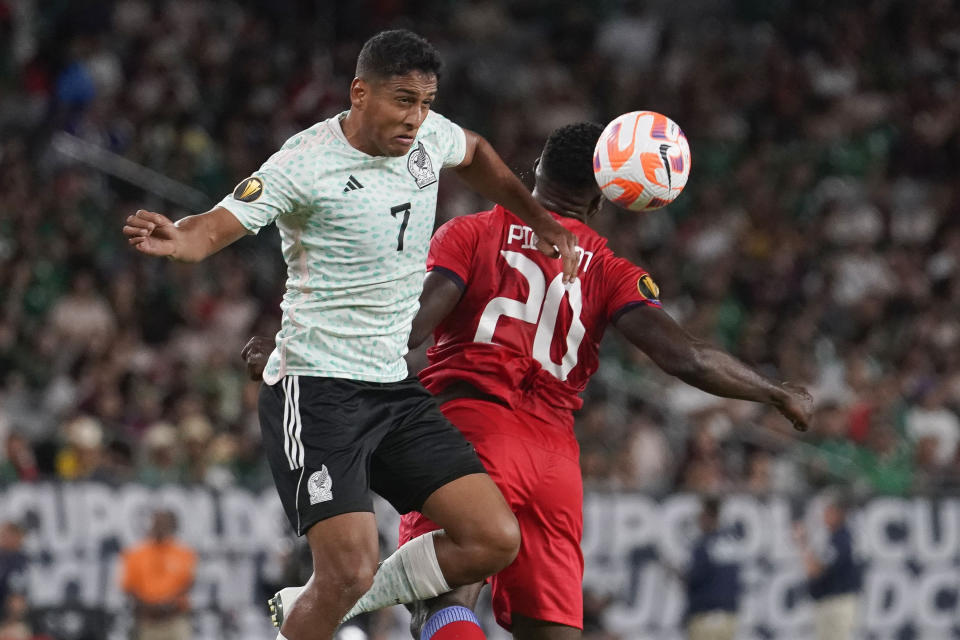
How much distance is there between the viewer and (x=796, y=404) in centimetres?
593

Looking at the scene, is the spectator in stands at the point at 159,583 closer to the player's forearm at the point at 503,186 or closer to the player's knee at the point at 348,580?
the player's forearm at the point at 503,186

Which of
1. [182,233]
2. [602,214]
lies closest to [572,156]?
[182,233]

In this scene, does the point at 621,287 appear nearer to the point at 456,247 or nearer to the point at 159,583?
the point at 456,247

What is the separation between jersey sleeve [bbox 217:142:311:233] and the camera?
16.9 feet

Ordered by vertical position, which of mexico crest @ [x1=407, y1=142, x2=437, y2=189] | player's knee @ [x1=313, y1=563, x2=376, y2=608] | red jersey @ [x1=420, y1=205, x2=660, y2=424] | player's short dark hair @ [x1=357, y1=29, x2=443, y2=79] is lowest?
player's knee @ [x1=313, y1=563, x2=376, y2=608]

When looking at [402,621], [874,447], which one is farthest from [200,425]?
[874,447]

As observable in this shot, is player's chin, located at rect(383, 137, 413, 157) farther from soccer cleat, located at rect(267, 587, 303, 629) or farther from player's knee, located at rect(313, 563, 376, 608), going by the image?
soccer cleat, located at rect(267, 587, 303, 629)

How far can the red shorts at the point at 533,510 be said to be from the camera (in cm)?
608

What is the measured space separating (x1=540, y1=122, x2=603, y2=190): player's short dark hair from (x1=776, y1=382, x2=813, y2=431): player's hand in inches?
49.9

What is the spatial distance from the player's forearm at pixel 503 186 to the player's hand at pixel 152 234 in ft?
5.51

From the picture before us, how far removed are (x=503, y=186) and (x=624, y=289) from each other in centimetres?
67

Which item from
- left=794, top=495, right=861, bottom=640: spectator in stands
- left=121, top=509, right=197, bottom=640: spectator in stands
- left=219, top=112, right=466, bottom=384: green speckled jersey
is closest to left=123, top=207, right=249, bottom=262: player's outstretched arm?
left=219, top=112, right=466, bottom=384: green speckled jersey

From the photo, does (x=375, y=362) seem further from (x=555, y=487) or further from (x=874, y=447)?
(x=874, y=447)

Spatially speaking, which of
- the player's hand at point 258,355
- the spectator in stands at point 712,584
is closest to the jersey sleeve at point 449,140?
the player's hand at point 258,355
